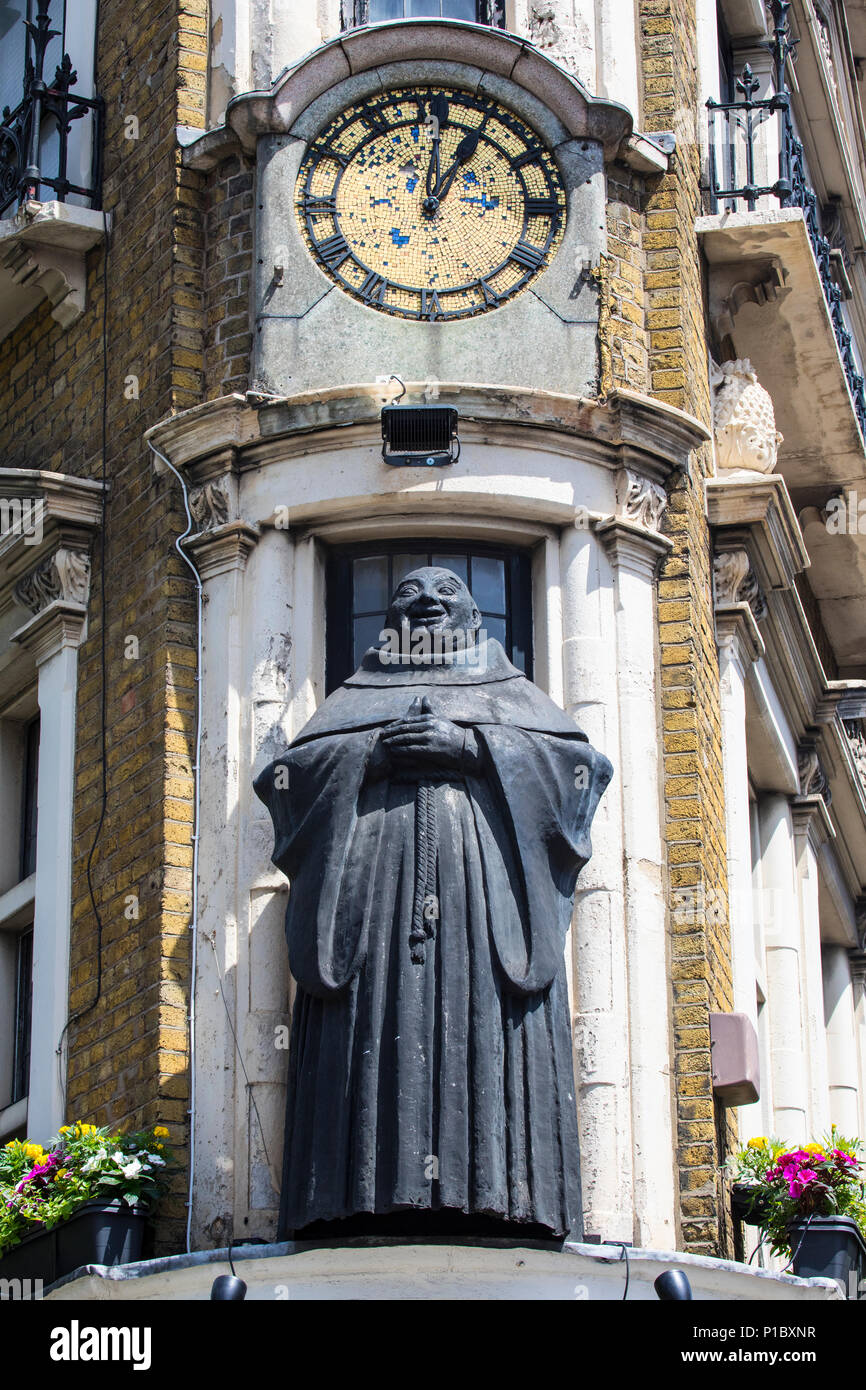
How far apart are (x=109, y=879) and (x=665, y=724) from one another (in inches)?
106

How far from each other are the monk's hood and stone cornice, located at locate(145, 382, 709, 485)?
122cm

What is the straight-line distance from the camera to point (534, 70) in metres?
15.7

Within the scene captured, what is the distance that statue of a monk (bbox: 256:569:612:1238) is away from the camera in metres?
12.9

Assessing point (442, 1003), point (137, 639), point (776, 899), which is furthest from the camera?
point (776, 899)

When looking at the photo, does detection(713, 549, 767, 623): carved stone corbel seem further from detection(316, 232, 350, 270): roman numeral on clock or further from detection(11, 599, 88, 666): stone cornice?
detection(11, 599, 88, 666): stone cornice

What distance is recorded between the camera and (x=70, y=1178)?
1351 cm

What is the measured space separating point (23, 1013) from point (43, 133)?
15.8ft

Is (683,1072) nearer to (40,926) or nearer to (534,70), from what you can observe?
(40,926)

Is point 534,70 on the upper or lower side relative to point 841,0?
lower

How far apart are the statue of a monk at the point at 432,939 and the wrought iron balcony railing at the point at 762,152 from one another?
3.82m

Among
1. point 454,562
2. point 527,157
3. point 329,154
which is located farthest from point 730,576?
point 329,154

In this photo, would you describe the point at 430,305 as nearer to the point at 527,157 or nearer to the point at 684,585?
the point at 527,157

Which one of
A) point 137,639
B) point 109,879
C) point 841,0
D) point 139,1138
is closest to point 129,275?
point 137,639

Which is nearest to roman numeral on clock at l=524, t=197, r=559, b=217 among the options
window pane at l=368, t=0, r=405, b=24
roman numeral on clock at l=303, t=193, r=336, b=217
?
roman numeral on clock at l=303, t=193, r=336, b=217
